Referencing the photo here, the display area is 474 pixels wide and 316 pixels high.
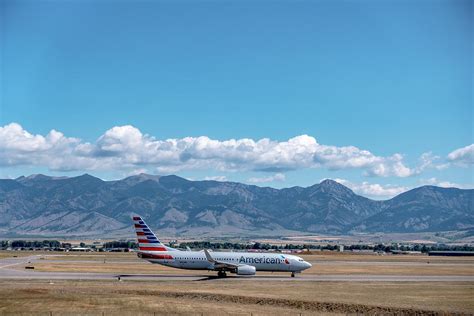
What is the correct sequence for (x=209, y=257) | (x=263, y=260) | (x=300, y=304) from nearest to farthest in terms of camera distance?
(x=300, y=304), (x=209, y=257), (x=263, y=260)

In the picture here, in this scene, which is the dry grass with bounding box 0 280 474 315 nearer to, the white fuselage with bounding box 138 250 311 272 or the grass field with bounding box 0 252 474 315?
the grass field with bounding box 0 252 474 315

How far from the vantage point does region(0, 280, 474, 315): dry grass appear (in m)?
45.9

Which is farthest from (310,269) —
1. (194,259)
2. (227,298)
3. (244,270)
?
(227,298)

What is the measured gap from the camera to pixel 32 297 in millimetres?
49969

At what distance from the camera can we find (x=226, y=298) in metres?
53.2

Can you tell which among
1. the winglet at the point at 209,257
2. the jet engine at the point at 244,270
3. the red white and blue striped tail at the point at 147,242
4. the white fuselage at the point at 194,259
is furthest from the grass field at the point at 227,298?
the red white and blue striped tail at the point at 147,242

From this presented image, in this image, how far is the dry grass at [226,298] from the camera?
151ft

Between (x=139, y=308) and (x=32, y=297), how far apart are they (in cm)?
1063

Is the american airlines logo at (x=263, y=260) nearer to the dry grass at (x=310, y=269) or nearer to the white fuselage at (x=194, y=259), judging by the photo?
the white fuselage at (x=194, y=259)

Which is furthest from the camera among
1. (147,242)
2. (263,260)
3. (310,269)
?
(310,269)

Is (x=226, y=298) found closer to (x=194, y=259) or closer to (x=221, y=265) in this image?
(x=221, y=265)

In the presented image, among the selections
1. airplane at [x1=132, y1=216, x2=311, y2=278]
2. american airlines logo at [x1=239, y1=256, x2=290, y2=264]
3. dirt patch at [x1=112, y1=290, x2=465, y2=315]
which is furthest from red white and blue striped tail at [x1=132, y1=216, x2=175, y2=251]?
dirt patch at [x1=112, y1=290, x2=465, y2=315]

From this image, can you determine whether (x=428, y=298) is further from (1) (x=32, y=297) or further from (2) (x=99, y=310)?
(1) (x=32, y=297)

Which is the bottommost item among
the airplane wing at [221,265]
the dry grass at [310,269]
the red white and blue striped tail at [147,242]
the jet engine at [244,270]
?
the dry grass at [310,269]
